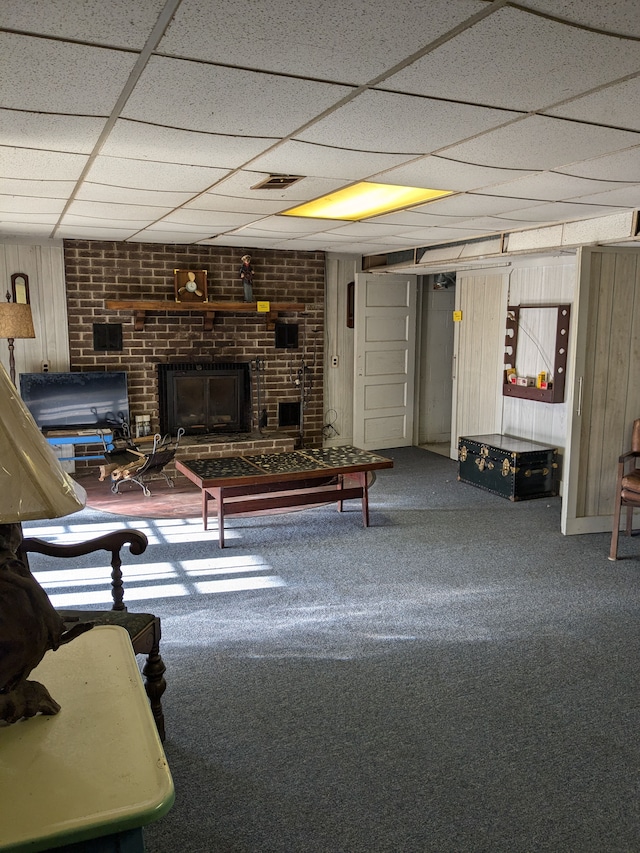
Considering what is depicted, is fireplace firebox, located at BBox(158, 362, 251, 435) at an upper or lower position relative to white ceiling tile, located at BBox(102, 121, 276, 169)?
lower

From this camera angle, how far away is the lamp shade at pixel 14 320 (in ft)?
19.1

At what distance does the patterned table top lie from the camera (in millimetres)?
4957

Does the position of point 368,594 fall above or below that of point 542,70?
below

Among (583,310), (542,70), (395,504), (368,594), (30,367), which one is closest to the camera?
(542,70)

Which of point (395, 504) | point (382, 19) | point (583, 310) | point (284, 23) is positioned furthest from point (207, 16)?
point (395, 504)

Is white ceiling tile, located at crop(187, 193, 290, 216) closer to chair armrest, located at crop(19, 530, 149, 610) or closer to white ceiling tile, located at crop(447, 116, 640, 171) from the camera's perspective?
white ceiling tile, located at crop(447, 116, 640, 171)

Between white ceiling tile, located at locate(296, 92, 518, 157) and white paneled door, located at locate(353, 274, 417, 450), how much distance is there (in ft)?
16.5

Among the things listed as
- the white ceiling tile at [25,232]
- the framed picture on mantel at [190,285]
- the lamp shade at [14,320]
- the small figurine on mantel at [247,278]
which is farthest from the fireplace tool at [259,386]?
the lamp shade at [14,320]

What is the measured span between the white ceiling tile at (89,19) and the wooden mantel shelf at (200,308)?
5.10 metres

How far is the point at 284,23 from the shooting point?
5.52ft

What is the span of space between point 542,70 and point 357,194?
232 centimetres

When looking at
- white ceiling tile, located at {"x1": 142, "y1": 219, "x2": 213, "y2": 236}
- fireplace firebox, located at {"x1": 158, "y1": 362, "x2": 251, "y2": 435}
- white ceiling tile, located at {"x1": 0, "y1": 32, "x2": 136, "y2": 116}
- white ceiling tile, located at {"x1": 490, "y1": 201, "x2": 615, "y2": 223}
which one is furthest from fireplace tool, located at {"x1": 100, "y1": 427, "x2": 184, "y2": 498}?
white ceiling tile, located at {"x1": 0, "y1": 32, "x2": 136, "y2": 116}

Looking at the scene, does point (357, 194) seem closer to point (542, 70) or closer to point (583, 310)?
point (583, 310)

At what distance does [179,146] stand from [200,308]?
4.16 m
